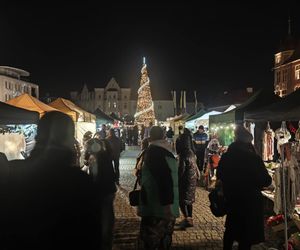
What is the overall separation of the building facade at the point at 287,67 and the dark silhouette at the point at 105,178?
5763 cm

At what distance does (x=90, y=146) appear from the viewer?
674 centimetres

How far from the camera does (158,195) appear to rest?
493cm

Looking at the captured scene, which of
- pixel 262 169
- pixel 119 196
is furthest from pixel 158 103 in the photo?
pixel 262 169

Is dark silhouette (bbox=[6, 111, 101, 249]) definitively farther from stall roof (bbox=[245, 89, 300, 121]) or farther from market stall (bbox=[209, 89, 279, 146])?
market stall (bbox=[209, 89, 279, 146])

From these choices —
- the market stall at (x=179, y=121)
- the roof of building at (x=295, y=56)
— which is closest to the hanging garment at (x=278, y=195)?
the market stall at (x=179, y=121)

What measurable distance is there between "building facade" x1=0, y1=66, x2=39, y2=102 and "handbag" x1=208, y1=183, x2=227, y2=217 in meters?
61.9

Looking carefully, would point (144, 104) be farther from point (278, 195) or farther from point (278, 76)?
point (278, 195)

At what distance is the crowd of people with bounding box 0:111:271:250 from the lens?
A: 2070 millimetres

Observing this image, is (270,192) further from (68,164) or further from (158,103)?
(158,103)

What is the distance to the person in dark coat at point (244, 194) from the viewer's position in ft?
16.4

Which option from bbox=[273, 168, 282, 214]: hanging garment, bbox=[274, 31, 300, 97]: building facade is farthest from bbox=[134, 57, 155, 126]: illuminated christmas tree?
bbox=[273, 168, 282, 214]: hanging garment

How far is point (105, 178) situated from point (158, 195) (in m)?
1.31

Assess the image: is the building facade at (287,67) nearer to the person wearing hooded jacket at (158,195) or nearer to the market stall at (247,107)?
the market stall at (247,107)

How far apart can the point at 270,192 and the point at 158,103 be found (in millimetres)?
82371
